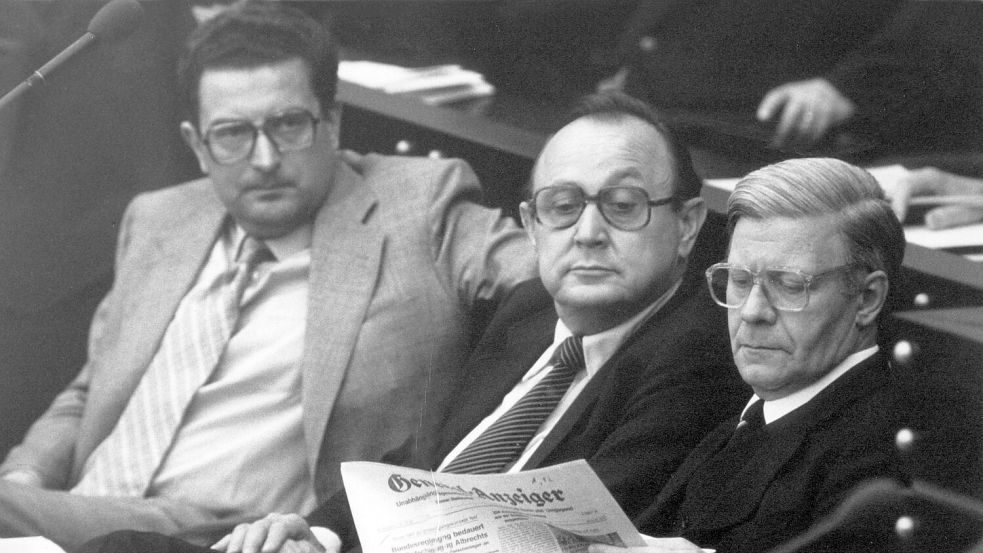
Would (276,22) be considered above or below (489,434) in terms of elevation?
above

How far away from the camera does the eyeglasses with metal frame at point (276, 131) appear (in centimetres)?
282

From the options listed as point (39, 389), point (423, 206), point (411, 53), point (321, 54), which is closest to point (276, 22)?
point (321, 54)

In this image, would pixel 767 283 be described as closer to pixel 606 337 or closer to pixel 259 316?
pixel 606 337

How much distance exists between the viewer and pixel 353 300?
279cm

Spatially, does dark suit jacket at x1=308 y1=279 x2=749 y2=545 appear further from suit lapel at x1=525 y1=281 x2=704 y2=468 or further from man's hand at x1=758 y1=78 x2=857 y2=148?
man's hand at x1=758 y1=78 x2=857 y2=148

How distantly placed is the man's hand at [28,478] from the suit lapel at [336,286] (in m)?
0.61

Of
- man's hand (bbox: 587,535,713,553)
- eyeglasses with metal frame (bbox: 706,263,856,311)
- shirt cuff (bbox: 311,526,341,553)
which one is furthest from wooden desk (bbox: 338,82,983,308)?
shirt cuff (bbox: 311,526,341,553)

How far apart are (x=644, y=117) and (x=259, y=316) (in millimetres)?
933

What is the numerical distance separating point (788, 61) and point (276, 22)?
106 centimetres

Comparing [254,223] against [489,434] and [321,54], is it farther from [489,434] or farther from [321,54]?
[489,434]

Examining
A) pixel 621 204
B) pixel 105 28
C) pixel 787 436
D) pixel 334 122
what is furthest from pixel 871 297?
pixel 105 28

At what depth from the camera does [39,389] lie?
297 cm

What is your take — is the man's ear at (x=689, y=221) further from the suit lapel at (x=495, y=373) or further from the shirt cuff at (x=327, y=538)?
the shirt cuff at (x=327, y=538)

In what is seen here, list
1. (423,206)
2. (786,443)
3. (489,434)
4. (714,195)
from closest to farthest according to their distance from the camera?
(786,443) < (714,195) < (489,434) < (423,206)
